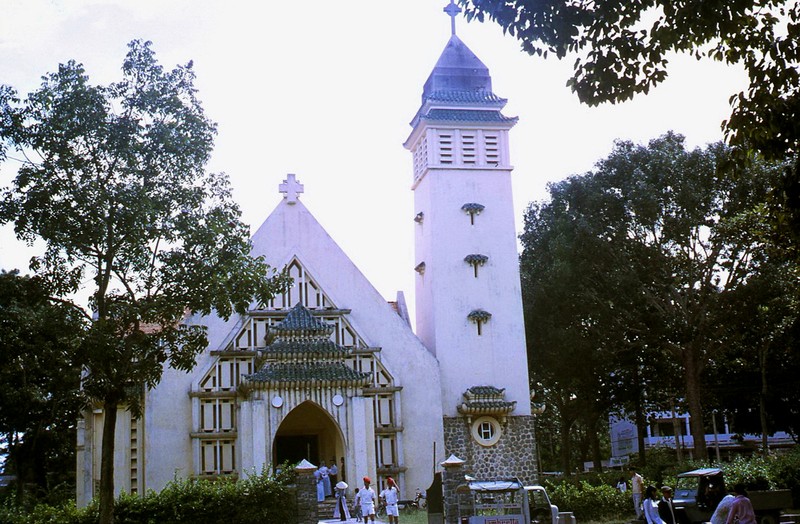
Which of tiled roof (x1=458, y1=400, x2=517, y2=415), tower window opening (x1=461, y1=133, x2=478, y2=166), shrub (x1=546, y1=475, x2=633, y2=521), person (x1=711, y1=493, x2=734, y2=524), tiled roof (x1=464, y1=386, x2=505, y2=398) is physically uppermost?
tower window opening (x1=461, y1=133, x2=478, y2=166)

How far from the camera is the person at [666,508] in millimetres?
19047

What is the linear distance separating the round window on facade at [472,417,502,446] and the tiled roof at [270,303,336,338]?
6003 mm

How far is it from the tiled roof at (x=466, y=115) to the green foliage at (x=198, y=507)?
1546cm

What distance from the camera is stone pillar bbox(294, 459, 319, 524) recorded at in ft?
74.2

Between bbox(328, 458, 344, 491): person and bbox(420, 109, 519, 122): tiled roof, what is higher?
bbox(420, 109, 519, 122): tiled roof

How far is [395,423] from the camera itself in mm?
30516

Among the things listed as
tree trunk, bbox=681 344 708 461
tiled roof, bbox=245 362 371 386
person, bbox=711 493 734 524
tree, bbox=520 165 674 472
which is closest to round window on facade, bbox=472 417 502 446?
tiled roof, bbox=245 362 371 386

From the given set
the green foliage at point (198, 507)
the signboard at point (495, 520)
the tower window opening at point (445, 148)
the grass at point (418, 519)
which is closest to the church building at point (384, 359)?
the tower window opening at point (445, 148)

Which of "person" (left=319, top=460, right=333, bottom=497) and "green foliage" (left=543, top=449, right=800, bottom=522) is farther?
"person" (left=319, top=460, right=333, bottom=497)

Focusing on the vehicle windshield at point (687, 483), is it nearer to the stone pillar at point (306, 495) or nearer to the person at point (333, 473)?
the stone pillar at point (306, 495)

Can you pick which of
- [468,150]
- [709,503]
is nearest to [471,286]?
[468,150]

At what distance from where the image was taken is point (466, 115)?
34.0 metres

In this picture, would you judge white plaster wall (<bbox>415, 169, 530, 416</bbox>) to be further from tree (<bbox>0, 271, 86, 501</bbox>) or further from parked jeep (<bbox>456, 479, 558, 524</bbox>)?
tree (<bbox>0, 271, 86, 501</bbox>)

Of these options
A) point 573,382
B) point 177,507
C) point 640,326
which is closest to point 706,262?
point 640,326
